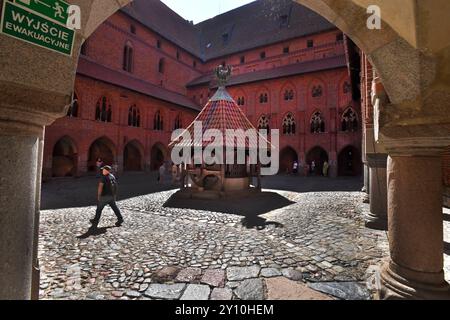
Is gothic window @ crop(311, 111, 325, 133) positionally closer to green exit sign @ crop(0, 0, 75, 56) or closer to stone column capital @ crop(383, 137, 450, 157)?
stone column capital @ crop(383, 137, 450, 157)

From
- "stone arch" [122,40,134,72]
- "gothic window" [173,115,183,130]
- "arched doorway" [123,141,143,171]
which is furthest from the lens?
"gothic window" [173,115,183,130]

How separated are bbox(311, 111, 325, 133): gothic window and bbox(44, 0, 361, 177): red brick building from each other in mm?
95

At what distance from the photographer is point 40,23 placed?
5.06 feet

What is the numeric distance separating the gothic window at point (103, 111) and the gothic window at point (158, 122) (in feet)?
15.8

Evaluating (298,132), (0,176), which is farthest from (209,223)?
(298,132)

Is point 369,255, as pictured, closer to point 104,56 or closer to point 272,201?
point 272,201

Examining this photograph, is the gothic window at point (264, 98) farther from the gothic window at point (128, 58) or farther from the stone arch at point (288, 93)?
the gothic window at point (128, 58)

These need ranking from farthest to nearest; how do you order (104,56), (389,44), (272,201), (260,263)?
(104,56), (272,201), (260,263), (389,44)

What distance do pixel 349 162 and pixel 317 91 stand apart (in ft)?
25.6

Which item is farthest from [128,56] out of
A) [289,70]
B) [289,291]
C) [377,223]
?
[289,291]

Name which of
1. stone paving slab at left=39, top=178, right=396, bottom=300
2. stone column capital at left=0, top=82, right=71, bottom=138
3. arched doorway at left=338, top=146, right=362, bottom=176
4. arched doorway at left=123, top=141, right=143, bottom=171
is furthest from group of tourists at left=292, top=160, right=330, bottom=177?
stone column capital at left=0, top=82, right=71, bottom=138

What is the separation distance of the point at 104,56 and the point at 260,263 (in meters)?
23.1

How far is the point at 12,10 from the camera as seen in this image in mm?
1409

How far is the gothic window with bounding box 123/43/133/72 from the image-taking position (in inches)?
883
